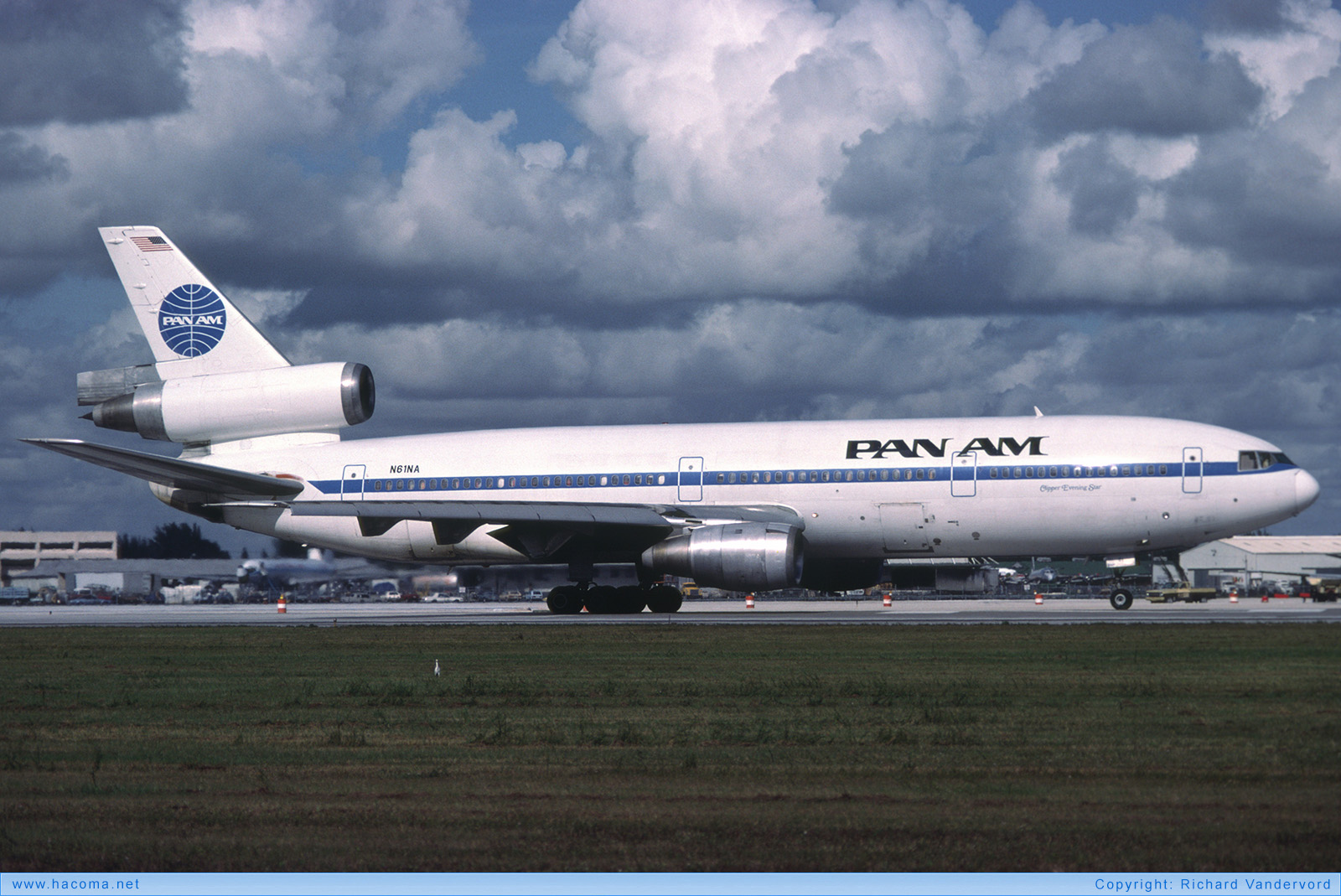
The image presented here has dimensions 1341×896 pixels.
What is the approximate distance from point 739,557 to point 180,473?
1624 cm

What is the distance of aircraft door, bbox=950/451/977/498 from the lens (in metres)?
33.7

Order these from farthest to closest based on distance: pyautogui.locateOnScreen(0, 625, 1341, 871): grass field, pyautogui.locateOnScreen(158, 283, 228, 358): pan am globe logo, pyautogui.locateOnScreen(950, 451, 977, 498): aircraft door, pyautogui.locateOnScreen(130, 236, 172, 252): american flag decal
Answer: pyautogui.locateOnScreen(130, 236, 172, 252): american flag decal
pyautogui.locateOnScreen(158, 283, 228, 358): pan am globe logo
pyautogui.locateOnScreen(950, 451, 977, 498): aircraft door
pyautogui.locateOnScreen(0, 625, 1341, 871): grass field

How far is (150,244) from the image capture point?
40.4 meters

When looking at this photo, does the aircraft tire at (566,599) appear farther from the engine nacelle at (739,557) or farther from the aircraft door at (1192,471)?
the aircraft door at (1192,471)

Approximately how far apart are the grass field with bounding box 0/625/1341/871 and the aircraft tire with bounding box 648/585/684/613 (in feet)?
51.4

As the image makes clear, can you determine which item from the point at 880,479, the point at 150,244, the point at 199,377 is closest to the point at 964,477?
the point at 880,479

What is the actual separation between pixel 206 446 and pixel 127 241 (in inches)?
270

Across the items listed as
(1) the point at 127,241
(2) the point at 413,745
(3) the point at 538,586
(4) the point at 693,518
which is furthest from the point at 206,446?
Answer: (2) the point at 413,745

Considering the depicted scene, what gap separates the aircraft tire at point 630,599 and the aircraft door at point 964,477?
9514 mm

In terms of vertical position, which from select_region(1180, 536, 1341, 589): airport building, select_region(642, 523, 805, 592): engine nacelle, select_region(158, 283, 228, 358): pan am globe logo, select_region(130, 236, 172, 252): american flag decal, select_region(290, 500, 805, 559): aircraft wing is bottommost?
select_region(1180, 536, 1341, 589): airport building

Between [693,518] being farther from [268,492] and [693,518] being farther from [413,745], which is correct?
[413,745]

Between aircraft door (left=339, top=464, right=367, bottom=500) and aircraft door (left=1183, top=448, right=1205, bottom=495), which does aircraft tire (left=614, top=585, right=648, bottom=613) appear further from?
aircraft door (left=1183, top=448, right=1205, bottom=495)

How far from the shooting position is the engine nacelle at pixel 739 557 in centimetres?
3231

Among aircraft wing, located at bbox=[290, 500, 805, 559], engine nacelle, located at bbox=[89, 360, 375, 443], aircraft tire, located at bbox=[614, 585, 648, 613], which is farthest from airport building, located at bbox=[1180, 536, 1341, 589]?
engine nacelle, located at bbox=[89, 360, 375, 443]
